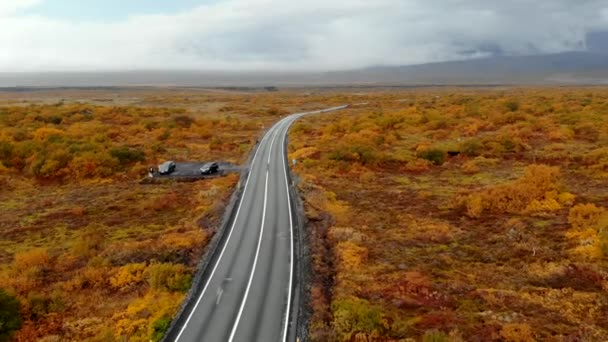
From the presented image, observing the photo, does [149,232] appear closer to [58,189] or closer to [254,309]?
[254,309]

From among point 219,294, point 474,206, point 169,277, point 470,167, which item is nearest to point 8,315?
point 169,277

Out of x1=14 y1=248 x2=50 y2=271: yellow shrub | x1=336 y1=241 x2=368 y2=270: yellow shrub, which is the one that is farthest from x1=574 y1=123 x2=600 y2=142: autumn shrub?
x1=14 y1=248 x2=50 y2=271: yellow shrub

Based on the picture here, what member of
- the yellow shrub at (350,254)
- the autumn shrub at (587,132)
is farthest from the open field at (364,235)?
the autumn shrub at (587,132)

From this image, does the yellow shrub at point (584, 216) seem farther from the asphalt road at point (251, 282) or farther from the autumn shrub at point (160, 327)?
the autumn shrub at point (160, 327)

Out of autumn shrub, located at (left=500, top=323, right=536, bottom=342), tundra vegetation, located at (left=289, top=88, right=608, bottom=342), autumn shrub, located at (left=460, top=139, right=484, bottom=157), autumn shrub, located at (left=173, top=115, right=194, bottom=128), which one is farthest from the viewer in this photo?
autumn shrub, located at (left=173, top=115, right=194, bottom=128)

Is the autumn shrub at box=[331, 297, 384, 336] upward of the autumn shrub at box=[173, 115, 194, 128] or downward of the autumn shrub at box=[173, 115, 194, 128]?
downward

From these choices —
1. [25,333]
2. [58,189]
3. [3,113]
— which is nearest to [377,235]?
[25,333]

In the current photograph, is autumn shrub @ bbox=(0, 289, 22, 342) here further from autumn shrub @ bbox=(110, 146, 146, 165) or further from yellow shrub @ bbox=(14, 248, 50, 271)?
autumn shrub @ bbox=(110, 146, 146, 165)
